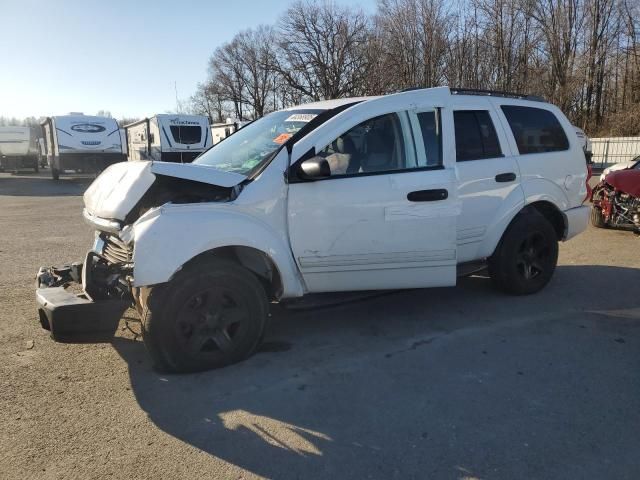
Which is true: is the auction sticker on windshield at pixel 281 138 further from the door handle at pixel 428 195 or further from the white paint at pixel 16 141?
the white paint at pixel 16 141

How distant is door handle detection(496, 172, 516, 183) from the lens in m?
5.17

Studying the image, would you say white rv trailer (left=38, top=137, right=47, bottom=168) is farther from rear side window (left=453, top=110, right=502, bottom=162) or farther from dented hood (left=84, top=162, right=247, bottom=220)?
rear side window (left=453, top=110, right=502, bottom=162)

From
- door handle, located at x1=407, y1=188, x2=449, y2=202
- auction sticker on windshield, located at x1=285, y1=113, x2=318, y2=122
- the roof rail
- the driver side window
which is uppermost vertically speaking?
the roof rail

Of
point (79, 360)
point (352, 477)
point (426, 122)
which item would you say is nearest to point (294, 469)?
point (352, 477)

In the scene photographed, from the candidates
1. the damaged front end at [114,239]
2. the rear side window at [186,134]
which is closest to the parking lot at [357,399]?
the damaged front end at [114,239]

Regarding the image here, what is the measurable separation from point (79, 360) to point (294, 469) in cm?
227

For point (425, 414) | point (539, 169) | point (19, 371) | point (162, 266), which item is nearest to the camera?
point (425, 414)

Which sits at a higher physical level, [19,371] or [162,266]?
[162,266]

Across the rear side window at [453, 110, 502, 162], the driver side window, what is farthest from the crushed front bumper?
the rear side window at [453, 110, 502, 162]

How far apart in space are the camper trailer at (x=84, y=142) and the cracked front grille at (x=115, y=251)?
73.7 feet

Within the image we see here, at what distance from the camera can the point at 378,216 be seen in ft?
13.9

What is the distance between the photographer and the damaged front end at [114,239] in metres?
3.72

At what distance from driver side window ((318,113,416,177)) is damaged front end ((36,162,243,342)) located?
0.86m

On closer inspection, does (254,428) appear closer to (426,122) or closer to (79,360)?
(79,360)
